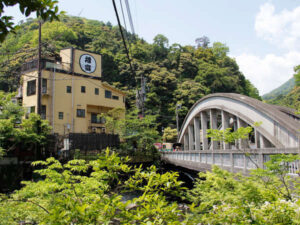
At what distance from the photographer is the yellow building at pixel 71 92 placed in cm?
2766

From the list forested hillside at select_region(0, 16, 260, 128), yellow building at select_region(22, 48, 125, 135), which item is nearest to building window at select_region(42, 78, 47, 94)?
yellow building at select_region(22, 48, 125, 135)

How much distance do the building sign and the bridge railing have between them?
17.6 m

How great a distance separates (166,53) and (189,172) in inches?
1653

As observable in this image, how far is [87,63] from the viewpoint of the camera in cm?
3209

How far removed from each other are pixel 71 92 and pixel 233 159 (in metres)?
23.1

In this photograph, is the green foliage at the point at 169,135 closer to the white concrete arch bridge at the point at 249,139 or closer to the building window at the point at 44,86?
the white concrete arch bridge at the point at 249,139

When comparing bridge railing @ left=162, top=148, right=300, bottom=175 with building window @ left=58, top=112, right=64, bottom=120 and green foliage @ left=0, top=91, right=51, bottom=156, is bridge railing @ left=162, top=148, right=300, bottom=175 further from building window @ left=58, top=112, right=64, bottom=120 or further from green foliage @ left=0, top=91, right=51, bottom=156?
building window @ left=58, top=112, right=64, bottom=120

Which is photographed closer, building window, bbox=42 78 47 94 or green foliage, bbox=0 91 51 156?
green foliage, bbox=0 91 51 156

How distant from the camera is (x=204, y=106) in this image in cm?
2325

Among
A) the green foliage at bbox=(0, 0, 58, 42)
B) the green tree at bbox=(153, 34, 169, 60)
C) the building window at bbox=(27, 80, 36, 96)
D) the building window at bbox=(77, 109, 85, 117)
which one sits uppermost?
the green tree at bbox=(153, 34, 169, 60)

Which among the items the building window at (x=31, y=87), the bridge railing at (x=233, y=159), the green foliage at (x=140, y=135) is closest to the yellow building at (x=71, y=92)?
the building window at (x=31, y=87)

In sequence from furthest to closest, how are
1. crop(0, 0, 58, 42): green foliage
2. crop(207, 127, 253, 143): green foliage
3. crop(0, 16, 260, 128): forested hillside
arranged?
crop(0, 16, 260, 128): forested hillside, crop(207, 127, 253, 143): green foliage, crop(0, 0, 58, 42): green foliage

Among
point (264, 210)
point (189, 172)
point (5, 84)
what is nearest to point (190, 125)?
point (189, 172)

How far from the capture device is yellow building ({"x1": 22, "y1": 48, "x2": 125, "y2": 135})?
27.7m
